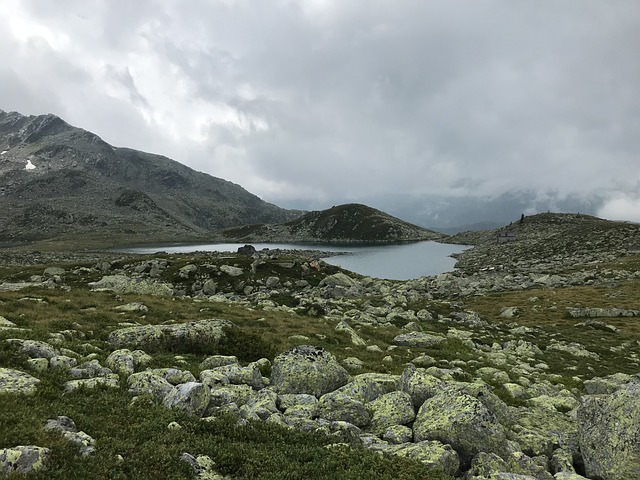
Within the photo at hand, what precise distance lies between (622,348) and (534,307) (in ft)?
57.1

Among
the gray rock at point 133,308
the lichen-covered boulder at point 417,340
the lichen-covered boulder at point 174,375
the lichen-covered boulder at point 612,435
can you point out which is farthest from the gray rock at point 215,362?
the lichen-covered boulder at point 417,340

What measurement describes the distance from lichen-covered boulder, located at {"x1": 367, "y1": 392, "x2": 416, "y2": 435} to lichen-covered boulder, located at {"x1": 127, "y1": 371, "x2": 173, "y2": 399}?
8.18m

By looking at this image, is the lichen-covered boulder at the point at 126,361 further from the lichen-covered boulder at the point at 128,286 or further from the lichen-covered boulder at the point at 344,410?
the lichen-covered boulder at the point at 128,286

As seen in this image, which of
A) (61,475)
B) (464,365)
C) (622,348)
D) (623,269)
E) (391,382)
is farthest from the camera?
(623,269)

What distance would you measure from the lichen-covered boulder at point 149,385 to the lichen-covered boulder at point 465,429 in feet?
31.9

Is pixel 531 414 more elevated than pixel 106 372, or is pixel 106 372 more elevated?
pixel 106 372

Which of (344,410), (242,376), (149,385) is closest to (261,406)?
(242,376)

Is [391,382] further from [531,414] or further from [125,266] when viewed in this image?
[125,266]

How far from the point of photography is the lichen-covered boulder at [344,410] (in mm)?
13742

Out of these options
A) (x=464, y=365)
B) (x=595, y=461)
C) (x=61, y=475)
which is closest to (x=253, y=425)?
(x=61, y=475)

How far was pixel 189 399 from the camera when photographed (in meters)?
12.6

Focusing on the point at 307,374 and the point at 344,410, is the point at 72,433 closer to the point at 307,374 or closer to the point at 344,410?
the point at 344,410

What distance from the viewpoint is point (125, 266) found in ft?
244

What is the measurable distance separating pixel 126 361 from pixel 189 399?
5484mm
